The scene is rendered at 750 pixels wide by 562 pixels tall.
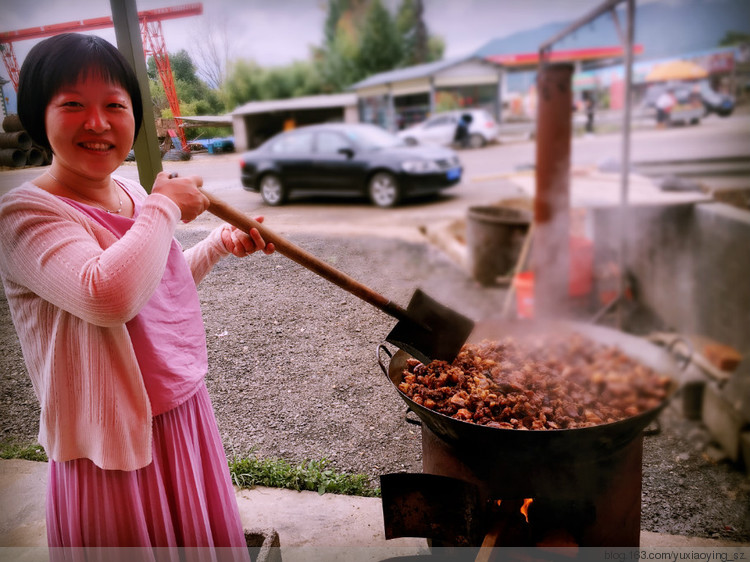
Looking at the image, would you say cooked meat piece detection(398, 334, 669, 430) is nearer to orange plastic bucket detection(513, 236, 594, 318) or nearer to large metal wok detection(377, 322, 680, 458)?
large metal wok detection(377, 322, 680, 458)

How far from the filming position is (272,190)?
66.0 inches

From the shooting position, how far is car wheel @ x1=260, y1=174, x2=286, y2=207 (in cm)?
162

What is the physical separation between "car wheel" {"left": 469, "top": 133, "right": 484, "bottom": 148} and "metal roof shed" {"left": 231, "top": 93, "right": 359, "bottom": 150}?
313 mm

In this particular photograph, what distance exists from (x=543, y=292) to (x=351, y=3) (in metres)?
0.72

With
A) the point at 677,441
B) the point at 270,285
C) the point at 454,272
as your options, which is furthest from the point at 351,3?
the point at 677,441

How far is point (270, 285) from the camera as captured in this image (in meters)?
2.70

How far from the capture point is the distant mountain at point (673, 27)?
764 millimetres

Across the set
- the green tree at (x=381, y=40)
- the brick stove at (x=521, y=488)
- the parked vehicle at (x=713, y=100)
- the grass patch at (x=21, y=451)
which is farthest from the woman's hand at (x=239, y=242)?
the grass patch at (x=21, y=451)

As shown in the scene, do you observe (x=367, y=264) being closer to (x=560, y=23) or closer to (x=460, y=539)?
(x=460, y=539)

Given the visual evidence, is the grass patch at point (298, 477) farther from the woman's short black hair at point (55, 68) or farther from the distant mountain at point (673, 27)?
the distant mountain at point (673, 27)

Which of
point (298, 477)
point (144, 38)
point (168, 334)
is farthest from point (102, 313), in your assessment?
point (298, 477)

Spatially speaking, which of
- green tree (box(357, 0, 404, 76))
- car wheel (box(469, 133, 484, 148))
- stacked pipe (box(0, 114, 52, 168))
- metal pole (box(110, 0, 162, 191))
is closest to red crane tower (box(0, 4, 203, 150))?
metal pole (box(110, 0, 162, 191))

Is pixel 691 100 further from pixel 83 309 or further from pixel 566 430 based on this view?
pixel 83 309

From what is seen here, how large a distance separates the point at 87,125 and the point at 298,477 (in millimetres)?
2094
